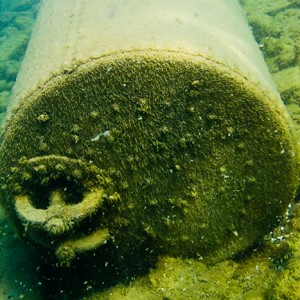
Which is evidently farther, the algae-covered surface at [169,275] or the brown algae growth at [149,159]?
the algae-covered surface at [169,275]

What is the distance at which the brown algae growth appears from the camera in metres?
2.20

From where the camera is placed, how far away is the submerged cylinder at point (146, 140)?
7.20 ft

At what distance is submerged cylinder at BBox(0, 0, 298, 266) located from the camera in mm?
2195

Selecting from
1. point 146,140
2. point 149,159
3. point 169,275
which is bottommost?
point 169,275

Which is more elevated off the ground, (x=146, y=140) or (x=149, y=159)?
(x=146, y=140)

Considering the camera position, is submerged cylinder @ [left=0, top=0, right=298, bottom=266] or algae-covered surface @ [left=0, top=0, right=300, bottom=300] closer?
submerged cylinder @ [left=0, top=0, right=298, bottom=266]

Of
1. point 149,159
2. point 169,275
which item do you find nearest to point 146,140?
point 149,159

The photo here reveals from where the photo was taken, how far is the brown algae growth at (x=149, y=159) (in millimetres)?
2195

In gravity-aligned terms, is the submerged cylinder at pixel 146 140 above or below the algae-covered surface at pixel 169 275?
above

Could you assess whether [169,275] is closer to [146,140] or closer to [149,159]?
[149,159]

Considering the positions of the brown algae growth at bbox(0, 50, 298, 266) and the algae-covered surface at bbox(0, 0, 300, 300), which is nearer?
the brown algae growth at bbox(0, 50, 298, 266)

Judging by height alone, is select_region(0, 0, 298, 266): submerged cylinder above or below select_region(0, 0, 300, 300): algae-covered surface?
above

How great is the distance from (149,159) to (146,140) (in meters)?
0.15

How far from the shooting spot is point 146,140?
2330 millimetres
